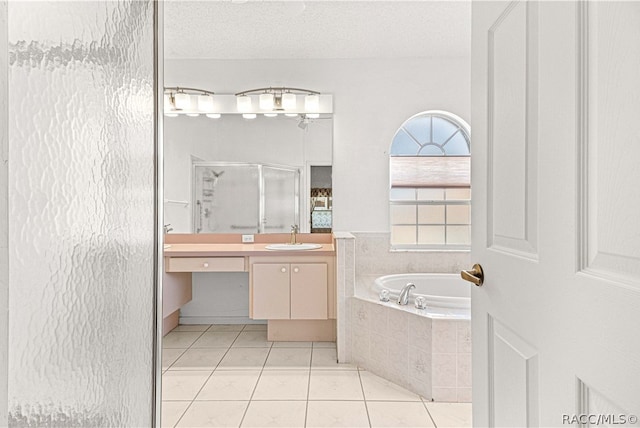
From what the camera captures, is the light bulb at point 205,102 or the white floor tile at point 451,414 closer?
the white floor tile at point 451,414

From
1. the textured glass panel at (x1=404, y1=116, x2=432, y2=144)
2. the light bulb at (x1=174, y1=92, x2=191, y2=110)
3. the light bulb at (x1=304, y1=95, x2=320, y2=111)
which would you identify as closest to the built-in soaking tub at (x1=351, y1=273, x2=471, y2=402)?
the textured glass panel at (x1=404, y1=116, x2=432, y2=144)

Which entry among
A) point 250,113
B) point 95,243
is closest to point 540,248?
point 95,243

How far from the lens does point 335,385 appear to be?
2.52 metres

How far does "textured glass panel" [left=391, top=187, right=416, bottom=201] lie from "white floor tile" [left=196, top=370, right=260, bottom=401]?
6.35 ft

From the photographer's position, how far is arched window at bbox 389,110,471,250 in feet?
12.3

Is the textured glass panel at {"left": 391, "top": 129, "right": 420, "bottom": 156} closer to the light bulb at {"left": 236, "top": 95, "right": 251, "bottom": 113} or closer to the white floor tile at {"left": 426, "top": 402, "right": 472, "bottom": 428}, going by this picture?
the light bulb at {"left": 236, "top": 95, "right": 251, "bottom": 113}

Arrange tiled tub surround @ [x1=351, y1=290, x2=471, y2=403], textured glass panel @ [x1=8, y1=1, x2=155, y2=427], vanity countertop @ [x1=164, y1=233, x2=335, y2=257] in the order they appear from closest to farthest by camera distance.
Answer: textured glass panel @ [x1=8, y1=1, x2=155, y2=427] < tiled tub surround @ [x1=351, y1=290, x2=471, y2=403] < vanity countertop @ [x1=164, y1=233, x2=335, y2=257]

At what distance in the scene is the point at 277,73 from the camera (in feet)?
12.2

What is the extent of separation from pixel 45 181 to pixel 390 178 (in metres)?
3.42

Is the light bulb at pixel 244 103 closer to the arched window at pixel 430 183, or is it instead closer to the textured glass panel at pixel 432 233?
the arched window at pixel 430 183

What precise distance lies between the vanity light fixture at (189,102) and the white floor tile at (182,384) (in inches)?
86.0

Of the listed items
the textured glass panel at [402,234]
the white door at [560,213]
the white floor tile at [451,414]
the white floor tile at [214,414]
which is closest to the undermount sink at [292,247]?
the textured glass panel at [402,234]

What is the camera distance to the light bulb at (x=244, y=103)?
12.1 ft

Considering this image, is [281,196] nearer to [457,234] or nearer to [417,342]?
[457,234]
